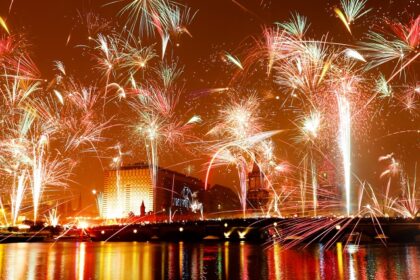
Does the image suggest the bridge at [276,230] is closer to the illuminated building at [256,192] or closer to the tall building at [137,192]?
the illuminated building at [256,192]

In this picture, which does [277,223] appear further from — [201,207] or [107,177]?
[107,177]

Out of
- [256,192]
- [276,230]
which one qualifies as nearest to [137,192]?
[256,192]

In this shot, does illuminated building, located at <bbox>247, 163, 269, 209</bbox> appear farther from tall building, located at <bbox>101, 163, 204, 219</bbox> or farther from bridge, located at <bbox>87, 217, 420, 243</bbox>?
bridge, located at <bbox>87, 217, 420, 243</bbox>

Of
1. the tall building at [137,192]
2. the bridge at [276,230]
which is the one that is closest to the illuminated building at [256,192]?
the tall building at [137,192]

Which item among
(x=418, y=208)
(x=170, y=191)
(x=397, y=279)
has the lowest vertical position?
(x=397, y=279)

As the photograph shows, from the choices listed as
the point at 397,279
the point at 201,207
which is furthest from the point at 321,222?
the point at 201,207

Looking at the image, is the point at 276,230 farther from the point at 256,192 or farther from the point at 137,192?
the point at 137,192
